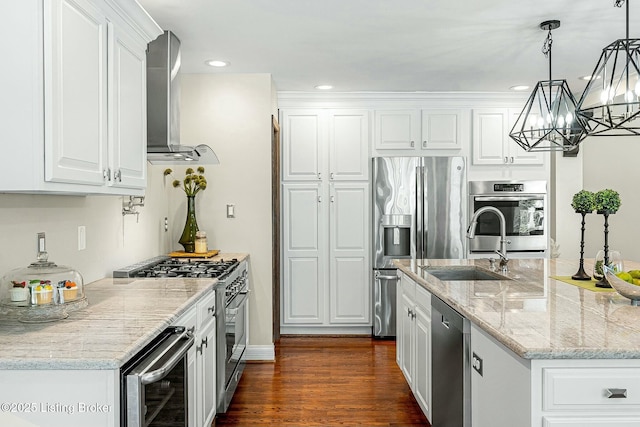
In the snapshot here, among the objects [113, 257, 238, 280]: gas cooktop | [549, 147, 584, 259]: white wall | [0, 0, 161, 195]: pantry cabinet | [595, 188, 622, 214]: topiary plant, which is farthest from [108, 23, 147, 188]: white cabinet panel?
[549, 147, 584, 259]: white wall

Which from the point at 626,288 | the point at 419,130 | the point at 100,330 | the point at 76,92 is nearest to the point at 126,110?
the point at 76,92

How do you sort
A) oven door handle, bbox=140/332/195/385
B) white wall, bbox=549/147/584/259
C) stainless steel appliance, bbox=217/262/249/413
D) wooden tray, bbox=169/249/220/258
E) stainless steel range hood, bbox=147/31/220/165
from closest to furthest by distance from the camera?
1. oven door handle, bbox=140/332/195/385
2. stainless steel appliance, bbox=217/262/249/413
3. stainless steel range hood, bbox=147/31/220/165
4. wooden tray, bbox=169/249/220/258
5. white wall, bbox=549/147/584/259

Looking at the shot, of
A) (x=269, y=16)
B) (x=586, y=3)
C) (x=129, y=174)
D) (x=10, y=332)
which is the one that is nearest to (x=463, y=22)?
(x=586, y=3)

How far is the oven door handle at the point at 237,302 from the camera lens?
3.29 meters

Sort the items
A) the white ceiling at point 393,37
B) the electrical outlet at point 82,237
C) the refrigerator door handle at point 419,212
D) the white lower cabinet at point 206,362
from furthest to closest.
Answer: the refrigerator door handle at point 419,212 → the white ceiling at point 393,37 → the electrical outlet at point 82,237 → the white lower cabinet at point 206,362

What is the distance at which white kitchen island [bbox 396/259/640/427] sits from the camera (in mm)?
1570

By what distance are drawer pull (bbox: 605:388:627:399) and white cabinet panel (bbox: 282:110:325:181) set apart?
150 inches

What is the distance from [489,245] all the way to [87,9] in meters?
4.19

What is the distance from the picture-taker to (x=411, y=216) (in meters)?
5.05

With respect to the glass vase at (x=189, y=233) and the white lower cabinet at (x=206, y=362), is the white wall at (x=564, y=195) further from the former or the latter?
the white lower cabinet at (x=206, y=362)

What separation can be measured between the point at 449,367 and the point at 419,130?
3.23m

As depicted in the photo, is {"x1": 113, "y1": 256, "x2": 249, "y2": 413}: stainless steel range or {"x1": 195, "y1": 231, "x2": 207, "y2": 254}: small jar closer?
{"x1": 113, "y1": 256, "x2": 249, "y2": 413}: stainless steel range

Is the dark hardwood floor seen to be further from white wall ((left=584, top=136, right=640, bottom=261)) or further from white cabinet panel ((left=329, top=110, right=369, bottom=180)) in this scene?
white wall ((left=584, top=136, right=640, bottom=261))

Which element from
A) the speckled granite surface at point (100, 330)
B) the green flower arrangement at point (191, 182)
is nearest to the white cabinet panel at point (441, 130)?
the green flower arrangement at point (191, 182)
